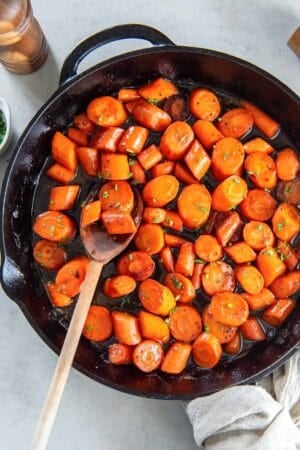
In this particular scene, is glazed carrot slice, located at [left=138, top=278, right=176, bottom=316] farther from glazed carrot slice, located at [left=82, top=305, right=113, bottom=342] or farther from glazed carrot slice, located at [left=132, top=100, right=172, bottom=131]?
glazed carrot slice, located at [left=132, top=100, right=172, bottom=131]

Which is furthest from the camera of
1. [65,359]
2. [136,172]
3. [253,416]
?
[136,172]

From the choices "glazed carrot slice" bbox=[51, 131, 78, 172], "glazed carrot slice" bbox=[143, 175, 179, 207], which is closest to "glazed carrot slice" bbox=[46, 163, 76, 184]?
"glazed carrot slice" bbox=[51, 131, 78, 172]

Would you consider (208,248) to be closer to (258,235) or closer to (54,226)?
(258,235)

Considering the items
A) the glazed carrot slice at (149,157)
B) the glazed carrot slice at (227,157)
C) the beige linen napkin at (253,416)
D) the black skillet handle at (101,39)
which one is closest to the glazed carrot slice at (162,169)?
the glazed carrot slice at (149,157)

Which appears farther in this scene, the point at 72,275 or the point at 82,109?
the point at 82,109

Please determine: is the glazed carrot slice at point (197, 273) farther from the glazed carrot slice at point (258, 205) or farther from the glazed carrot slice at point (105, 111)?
the glazed carrot slice at point (105, 111)

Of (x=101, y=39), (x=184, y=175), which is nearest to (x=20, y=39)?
(x=101, y=39)

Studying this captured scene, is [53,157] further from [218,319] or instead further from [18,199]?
[218,319]
